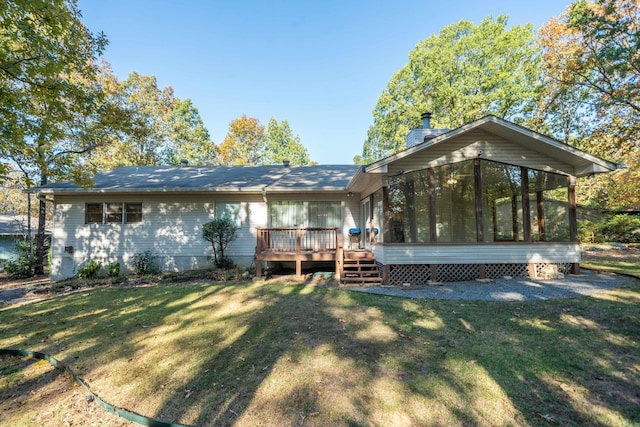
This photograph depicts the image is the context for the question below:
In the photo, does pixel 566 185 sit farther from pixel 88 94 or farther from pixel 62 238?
pixel 62 238

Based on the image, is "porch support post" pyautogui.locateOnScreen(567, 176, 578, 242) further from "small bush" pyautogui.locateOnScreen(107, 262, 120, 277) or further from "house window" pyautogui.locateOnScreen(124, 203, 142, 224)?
"small bush" pyautogui.locateOnScreen(107, 262, 120, 277)

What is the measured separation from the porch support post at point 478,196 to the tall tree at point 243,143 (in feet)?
81.9

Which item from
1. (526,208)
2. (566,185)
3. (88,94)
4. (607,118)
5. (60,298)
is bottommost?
(60,298)

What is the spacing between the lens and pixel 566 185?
27.6 ft

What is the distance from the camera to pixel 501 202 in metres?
8.82

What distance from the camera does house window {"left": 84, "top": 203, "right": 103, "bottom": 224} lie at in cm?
1084

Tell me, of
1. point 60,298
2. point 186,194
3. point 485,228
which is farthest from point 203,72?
point 485,228

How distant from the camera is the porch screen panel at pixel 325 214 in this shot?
1104cm

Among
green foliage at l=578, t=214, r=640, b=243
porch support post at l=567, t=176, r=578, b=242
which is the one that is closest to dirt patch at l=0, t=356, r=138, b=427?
porch support post at l=567, t=176, r=578, b=242

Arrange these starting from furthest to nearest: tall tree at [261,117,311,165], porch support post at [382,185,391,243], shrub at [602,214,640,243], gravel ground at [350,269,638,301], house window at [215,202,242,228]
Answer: tall tree at [261,117,311,165] < shrub at [602,214,640,243] < house window at [215,202,242,228] < porch support post at [382,185,391,243] < gravel ground at [350,269,638,301]

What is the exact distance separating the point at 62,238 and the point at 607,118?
2571 cm

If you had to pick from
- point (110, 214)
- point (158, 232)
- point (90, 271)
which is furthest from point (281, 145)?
point (90, 271)

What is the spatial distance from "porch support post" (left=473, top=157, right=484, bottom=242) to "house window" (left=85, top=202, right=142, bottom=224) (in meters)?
11.4

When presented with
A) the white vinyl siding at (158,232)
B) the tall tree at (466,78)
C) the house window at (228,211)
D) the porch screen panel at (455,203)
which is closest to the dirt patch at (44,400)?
the white vinyl siding at (158,232)
